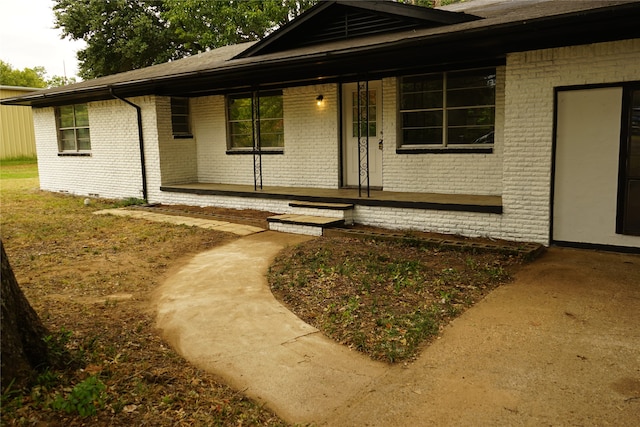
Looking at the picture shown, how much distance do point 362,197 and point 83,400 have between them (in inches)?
262

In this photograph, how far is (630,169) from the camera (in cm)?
640

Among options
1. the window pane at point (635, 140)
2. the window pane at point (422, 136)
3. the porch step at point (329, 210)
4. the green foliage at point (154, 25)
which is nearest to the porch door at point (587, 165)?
the window pane at point (635, 140)

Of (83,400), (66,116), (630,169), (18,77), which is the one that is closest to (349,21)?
(630,169)

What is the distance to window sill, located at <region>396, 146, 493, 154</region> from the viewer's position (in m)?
8.73

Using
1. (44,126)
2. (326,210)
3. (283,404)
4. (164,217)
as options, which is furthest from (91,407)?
(44,126)

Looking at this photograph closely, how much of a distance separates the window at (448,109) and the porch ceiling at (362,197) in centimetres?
106

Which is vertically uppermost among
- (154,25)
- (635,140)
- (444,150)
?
(154,25)

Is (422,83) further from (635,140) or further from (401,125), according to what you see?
(635,140)

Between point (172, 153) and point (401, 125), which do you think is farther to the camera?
point (172, 153)

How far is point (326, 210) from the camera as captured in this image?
8945 mm

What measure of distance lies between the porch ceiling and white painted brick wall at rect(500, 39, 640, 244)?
1.21 ft

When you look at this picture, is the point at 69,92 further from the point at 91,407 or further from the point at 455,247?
the point at 91,407

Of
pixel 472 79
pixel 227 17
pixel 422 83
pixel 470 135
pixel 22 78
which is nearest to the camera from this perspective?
pixel 472 79

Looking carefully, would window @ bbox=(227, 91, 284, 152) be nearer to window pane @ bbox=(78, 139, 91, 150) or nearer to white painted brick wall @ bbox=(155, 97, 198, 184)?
white painted brick wall @ bbox=(155, 97, 198, 184)
